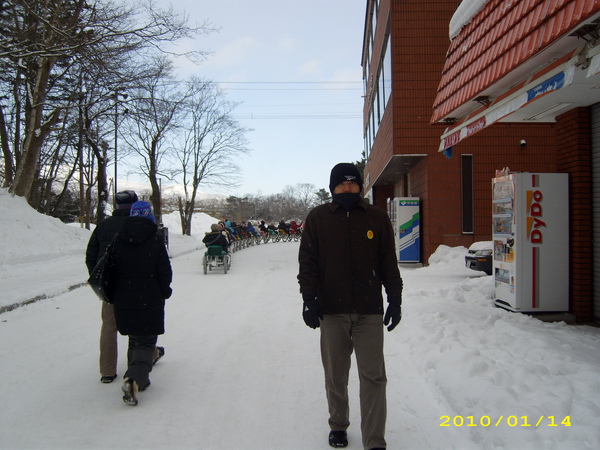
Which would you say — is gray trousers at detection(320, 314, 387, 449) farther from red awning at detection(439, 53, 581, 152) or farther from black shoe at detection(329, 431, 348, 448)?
red awning at detection(439, 53, 581, 152)

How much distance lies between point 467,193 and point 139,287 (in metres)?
12.8

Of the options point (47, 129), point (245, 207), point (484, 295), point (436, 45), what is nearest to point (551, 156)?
point (436, 45)

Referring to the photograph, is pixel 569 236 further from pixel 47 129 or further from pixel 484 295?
pixel 47 129

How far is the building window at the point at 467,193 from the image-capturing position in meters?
15.1

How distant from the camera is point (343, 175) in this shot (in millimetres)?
3461

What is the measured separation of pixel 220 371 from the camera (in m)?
5.12

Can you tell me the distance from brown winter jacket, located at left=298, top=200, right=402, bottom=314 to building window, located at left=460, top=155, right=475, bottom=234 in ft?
41.1

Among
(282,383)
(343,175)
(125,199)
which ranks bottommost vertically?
(282,383)

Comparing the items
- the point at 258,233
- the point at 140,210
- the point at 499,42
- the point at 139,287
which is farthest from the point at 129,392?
the point at 258,233

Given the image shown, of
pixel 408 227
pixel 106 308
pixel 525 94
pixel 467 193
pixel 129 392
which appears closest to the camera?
pixel 129 392

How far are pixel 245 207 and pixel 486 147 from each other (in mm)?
82080

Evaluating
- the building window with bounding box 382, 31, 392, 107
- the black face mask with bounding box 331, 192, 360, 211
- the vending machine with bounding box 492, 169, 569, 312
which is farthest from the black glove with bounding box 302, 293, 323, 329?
the building window with bounding box 382, 31, 392, 107

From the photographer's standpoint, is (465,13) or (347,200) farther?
(465,13)

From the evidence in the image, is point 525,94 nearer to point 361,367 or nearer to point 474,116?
point 474,116
